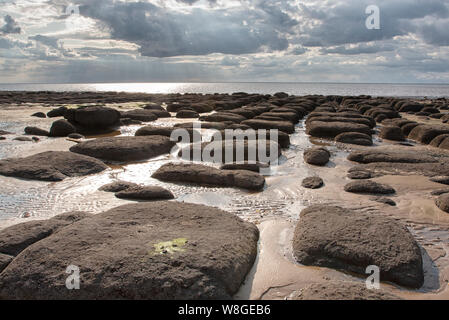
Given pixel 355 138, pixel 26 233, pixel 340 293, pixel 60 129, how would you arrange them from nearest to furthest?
pixel 340 293 → pixel 26 233 → pixel 355 138 → pixel 60 129

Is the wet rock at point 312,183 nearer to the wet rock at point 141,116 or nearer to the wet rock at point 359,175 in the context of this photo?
the wet rock at point 359,175

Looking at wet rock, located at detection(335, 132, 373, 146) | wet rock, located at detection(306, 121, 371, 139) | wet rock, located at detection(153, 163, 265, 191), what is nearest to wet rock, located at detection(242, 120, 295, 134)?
wet rock, located at detection(306, 121, 371, 139)

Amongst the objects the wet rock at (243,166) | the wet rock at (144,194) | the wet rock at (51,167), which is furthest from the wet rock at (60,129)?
the wet rock at (144,194)

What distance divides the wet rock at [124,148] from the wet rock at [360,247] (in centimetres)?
458

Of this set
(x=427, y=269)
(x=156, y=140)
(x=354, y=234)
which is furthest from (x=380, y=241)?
(x=156, y=140)

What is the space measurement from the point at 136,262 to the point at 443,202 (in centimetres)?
398

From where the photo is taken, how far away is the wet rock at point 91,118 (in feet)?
38.0

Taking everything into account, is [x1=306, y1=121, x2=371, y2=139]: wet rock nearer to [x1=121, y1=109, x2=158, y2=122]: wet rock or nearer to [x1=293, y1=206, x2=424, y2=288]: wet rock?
[x1=121, y1=109, x2=158, y2=122]: wet rock

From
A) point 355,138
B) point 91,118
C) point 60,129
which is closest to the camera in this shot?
point 355,138

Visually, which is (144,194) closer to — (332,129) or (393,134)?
(332,129)

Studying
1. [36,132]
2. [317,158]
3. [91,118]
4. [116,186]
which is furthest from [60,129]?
[317,158]

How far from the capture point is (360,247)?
3.20 metres
